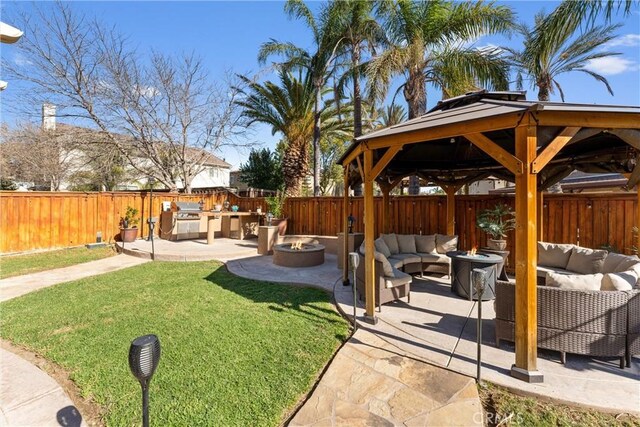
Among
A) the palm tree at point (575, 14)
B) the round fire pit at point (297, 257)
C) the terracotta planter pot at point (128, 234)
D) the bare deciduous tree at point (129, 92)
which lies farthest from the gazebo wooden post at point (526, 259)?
the bare deciduous tree at point (129, 92)

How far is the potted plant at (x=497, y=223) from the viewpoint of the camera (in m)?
6.30

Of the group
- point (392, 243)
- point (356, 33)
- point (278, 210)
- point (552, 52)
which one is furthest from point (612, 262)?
point (356, 33)

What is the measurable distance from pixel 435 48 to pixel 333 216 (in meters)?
6.61

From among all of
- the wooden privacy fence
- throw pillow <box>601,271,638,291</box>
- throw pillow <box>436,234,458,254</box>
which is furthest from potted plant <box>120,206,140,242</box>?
throw pillow <box>601,271,638,291</box>

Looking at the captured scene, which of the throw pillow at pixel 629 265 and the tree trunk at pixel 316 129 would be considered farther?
the tree trunk at pixel 316 129

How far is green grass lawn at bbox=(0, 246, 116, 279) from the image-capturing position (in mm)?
7479

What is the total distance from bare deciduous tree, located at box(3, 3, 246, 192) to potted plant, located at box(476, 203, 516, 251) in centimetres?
1437

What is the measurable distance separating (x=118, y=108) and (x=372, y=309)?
16011mm

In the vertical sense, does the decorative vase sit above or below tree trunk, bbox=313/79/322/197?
below

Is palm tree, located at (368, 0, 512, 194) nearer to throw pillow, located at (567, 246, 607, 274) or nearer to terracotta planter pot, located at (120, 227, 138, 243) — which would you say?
throw pillow, located at (567, 246, 607, 274)

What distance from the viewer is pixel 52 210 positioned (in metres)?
9.74

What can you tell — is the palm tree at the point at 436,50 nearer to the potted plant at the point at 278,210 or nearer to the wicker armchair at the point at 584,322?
the potted plant at the point at 278,210

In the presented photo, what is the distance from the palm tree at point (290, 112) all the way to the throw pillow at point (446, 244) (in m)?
8.61

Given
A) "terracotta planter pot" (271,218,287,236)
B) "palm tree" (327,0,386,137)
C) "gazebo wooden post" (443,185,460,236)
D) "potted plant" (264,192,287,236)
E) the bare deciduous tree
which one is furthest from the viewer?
the bare deciduous tree
